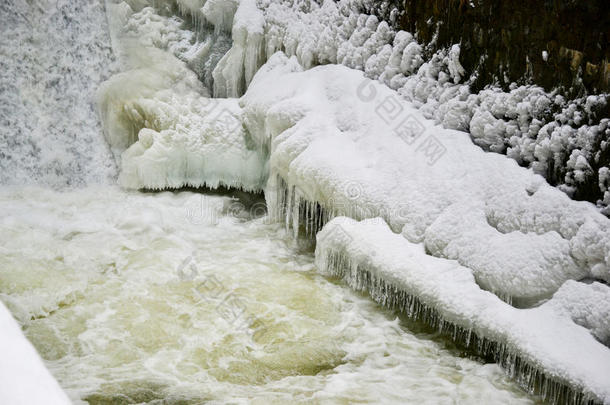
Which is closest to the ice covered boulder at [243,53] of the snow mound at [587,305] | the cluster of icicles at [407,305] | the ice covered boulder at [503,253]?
the cluster of icicles at [407,305]

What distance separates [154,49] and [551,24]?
17.9 feet

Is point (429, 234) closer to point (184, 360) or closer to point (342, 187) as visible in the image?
point (342, 187)

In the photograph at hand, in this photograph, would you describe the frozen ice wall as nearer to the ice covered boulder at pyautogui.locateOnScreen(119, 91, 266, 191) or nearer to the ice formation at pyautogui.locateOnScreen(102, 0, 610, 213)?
the ice covered boulder at pyautogui.locateOnScreen(119, 91, 266, 191)

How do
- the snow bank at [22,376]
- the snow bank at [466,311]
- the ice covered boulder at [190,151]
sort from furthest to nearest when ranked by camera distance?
the ice covered boulder at [190,151]
the snow bank at [466,311]
the snow bank at [22,376]

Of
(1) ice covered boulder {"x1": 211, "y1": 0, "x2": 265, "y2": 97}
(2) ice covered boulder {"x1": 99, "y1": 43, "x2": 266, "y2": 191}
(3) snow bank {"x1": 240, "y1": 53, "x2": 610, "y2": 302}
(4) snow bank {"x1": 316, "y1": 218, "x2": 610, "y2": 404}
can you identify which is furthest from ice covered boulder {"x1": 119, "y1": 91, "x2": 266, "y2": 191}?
(4) snow bank {"x1": 316, "y1": 218, "x2": 610, "y2": 404}

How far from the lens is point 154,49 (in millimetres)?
7559

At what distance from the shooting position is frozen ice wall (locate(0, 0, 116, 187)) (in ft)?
23.1

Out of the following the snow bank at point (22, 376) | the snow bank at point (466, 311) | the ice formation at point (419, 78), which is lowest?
the snow bank at point (466, 311)

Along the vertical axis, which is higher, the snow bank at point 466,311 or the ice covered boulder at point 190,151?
the ice covered boulder at point 190,151

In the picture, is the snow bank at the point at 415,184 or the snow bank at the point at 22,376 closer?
the snow bank at the point at 22,376

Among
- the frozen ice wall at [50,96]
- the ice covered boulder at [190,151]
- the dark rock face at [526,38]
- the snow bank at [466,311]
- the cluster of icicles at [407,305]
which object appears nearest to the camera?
the snow bank at [466,311]

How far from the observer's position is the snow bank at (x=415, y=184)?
3504mm

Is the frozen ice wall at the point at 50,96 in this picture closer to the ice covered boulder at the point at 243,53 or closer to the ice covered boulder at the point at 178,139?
the ice covered boulder at the point at 178,139

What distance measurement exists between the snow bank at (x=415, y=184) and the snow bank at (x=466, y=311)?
166mm
